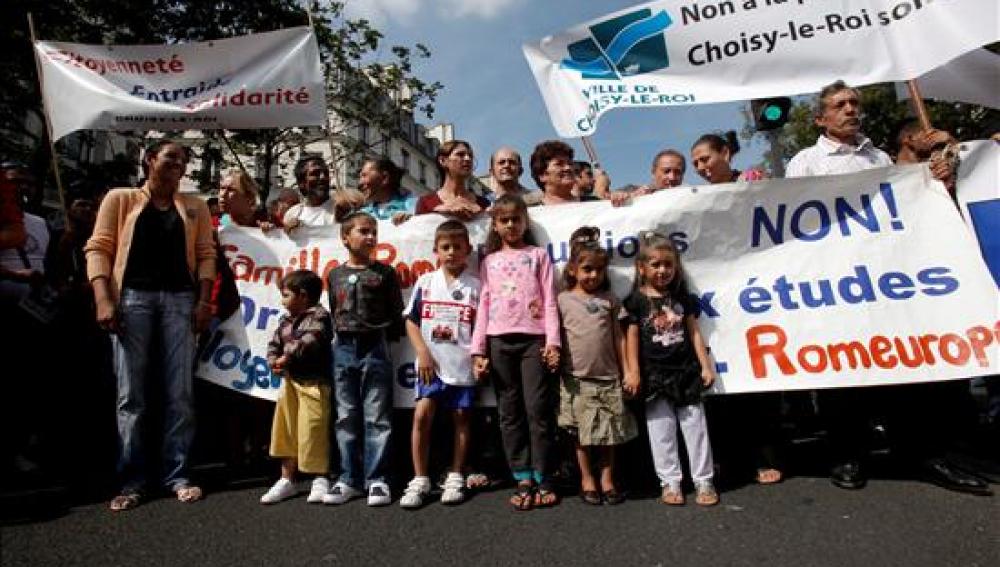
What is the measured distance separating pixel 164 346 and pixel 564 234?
7.82 ft

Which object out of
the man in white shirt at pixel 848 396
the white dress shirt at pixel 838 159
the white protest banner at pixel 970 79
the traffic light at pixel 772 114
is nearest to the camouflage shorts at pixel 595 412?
the man in white shirt at pixel 848 396

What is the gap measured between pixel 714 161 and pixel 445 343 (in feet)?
7.05

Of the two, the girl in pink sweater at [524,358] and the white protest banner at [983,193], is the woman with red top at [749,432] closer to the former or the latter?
the girl in pink sweater at [524,358]

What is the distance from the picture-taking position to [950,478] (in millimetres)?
2979

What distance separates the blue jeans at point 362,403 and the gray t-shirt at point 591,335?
1025 millimetres

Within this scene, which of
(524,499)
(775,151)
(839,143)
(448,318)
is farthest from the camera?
(775,151)

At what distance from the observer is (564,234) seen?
3701mm

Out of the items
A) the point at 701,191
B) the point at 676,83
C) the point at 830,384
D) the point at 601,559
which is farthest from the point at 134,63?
the point at 830,384

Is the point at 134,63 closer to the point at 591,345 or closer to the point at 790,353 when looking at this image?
the point at 591,345

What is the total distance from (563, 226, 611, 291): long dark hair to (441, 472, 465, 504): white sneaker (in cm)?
121

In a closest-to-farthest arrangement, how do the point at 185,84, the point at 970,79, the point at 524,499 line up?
1. the point at 524,499
2. the point at 970,79
3. the point at 185,84

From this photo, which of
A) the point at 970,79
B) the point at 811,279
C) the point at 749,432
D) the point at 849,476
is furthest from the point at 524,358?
the point at 970,79

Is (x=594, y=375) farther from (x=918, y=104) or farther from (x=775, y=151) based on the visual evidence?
(x=775, y=151)

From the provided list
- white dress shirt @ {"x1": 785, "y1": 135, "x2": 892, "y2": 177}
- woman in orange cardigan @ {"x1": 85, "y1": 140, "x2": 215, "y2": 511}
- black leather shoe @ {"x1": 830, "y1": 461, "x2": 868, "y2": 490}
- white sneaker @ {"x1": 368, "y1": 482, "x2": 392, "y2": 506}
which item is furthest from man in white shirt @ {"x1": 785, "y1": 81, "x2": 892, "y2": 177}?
woman in orange cardigan @ {"x1": 85, "y1": 140, "x2": 215, "y2": 511}
